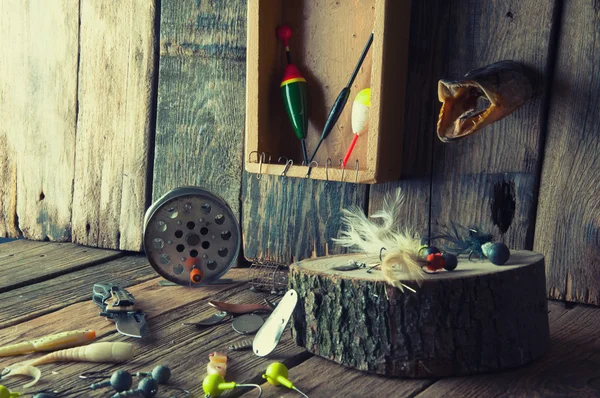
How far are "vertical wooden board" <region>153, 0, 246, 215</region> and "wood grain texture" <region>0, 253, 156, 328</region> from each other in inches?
9.4

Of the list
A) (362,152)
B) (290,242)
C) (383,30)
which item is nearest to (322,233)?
(290,242)

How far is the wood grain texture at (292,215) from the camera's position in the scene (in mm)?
1829

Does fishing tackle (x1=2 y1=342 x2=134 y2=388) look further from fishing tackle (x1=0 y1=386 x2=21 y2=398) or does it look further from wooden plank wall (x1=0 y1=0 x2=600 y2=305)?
wooden plank wall (x1=0 y1=0 x2=600 y2=305)

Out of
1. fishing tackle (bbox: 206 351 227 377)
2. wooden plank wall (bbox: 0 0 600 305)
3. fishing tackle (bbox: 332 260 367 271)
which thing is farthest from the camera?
wooden plank wall (bbox: 0 0 600 305)

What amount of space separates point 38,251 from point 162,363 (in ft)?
3.12

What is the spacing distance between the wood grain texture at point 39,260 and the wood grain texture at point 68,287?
27 mm

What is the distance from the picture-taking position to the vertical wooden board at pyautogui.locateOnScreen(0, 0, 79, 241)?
2.13 metres

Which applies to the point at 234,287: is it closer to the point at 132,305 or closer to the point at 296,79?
the point at 132,305

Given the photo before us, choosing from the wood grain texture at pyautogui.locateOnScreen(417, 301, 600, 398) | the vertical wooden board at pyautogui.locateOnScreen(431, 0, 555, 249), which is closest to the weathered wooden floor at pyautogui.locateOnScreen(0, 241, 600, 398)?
the wood grain texture at pyautogui.locateOnScreen(417, 301, 600, 398)

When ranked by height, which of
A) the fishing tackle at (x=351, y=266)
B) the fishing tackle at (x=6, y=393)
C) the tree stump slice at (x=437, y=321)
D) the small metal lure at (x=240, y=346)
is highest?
the fishing tackle at (x=351, y=266)

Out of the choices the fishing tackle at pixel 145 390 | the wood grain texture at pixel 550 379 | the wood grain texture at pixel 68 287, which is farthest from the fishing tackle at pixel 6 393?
the wood grain texture at pixel 550 379

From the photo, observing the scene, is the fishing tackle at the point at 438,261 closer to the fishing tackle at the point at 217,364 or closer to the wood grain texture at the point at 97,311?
the fishing tackle at the point at 217,364

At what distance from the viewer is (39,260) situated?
1994 mm

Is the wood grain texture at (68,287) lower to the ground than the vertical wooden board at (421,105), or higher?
lower
